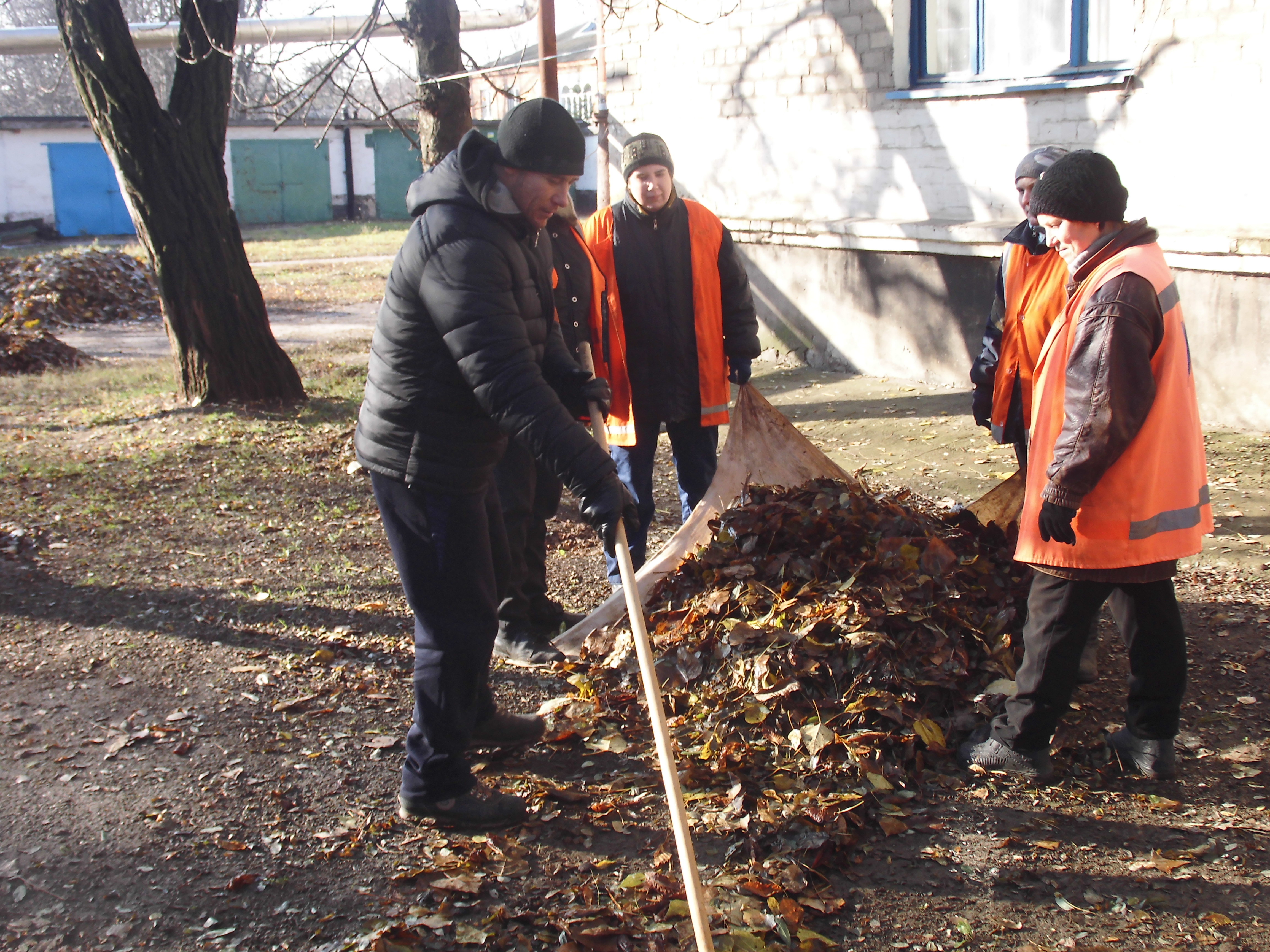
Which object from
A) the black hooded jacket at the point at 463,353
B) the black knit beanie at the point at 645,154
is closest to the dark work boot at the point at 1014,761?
the black hooded jacket at the point at 463,353

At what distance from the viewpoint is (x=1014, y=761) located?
3283 millimetres

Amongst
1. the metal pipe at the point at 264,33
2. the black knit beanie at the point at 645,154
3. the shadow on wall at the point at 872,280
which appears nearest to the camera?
the black knit beanie at the point at 645,154

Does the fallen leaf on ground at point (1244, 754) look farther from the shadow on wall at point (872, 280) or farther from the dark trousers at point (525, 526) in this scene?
the shadow on wall at point (872, 280)

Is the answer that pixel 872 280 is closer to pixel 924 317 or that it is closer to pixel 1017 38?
pixel 924 317

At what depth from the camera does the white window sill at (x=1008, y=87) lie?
→ 7465 mm

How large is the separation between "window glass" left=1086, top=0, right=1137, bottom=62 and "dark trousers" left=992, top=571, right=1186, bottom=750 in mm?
5678

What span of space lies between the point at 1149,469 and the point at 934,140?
6.51 meters

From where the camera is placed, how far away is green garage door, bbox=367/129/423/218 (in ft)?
107

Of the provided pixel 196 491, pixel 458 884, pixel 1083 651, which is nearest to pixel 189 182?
pixel 196 491

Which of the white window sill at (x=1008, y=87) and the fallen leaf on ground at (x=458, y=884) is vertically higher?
the white window sill at (x=1008, y=87)

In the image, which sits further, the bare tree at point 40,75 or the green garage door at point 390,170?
the bare tree at point 40,75

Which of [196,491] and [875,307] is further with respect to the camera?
[875,307]

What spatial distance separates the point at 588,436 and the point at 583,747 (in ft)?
4.38

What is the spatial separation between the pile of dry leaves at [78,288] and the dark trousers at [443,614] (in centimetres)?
1371
